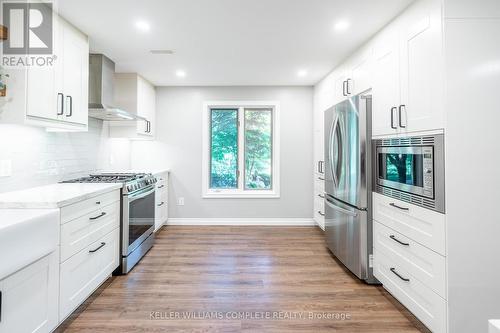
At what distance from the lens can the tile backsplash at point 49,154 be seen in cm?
210

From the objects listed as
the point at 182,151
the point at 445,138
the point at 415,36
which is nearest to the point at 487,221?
the point at 445,138

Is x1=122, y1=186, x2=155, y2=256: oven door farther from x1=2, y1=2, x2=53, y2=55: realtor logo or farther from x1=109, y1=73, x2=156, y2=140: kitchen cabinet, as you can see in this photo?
x1=2, y1=2, x2=53, y2=55: realtor logo

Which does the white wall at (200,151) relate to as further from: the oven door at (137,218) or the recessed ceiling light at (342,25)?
the recessed ceiling light at (342,25)

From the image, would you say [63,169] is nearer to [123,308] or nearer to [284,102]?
[123,308]

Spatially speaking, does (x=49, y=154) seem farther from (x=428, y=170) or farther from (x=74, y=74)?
(x=428, y=170)

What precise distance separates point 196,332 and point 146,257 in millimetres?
1556

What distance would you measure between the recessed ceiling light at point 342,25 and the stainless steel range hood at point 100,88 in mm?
2449

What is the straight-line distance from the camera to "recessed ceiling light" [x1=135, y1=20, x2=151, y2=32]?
2.37 m

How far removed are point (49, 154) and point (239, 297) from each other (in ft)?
7.33

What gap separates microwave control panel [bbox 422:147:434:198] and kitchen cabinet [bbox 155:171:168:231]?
3.26m

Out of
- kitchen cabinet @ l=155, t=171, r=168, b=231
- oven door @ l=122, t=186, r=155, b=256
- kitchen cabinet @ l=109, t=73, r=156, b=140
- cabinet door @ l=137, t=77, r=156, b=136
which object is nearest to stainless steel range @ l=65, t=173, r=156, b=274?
oven door @ l=122, t=186, r=155, b=256

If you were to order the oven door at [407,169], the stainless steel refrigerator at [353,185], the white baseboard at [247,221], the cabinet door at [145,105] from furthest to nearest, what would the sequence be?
the white baseboard at [247,221]
the cabinet door at [145,105]
the stainless steel refrigerator at [353,185]
the oven door at [407,169]

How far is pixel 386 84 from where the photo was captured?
7.41 ft

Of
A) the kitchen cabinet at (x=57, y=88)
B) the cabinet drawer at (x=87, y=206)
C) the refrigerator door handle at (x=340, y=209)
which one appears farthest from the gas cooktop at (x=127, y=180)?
the refrigerator door handle at (x=340, y=209)
